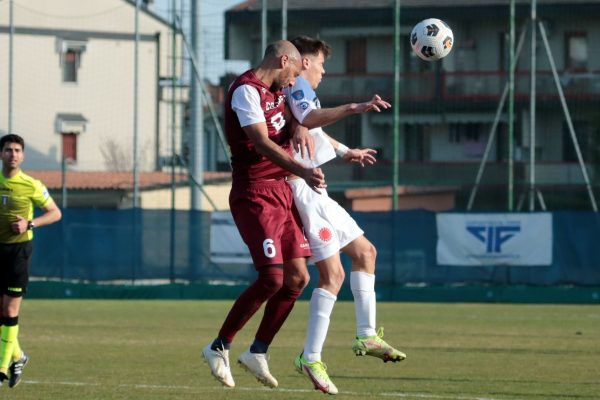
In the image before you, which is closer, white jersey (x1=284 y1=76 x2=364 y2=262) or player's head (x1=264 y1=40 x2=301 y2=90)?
player's head (x1=264 y1=40 x2=301 y2=90)

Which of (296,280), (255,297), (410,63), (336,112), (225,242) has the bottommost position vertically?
(225,242)

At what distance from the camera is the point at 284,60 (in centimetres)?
901

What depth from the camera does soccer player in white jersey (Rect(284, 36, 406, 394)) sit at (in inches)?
366

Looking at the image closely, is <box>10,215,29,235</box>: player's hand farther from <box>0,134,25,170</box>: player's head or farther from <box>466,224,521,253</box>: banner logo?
<box>466,224,521,253</box>: banner logo

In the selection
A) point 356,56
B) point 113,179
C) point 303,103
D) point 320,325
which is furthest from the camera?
point 356,56

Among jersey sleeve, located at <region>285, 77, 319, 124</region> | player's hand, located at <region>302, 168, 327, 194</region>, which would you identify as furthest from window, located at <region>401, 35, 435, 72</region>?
player's hand, located at <region>302, 168, 327, 194</region>

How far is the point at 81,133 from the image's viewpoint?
4038 cm

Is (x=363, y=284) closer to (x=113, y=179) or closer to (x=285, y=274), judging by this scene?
(x=285, y=274)

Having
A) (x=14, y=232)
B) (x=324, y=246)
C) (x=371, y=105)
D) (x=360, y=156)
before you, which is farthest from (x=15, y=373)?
(x=371, y=105)

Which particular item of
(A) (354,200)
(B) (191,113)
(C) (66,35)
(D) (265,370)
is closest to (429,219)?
(A) (354,200)

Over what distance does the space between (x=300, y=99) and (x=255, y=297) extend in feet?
4.76

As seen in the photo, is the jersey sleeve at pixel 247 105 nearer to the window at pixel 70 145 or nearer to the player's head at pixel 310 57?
the player's head at pixel 310 57

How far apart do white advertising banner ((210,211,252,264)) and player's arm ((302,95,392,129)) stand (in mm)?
16966

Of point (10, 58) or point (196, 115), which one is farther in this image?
point (10, 58)
